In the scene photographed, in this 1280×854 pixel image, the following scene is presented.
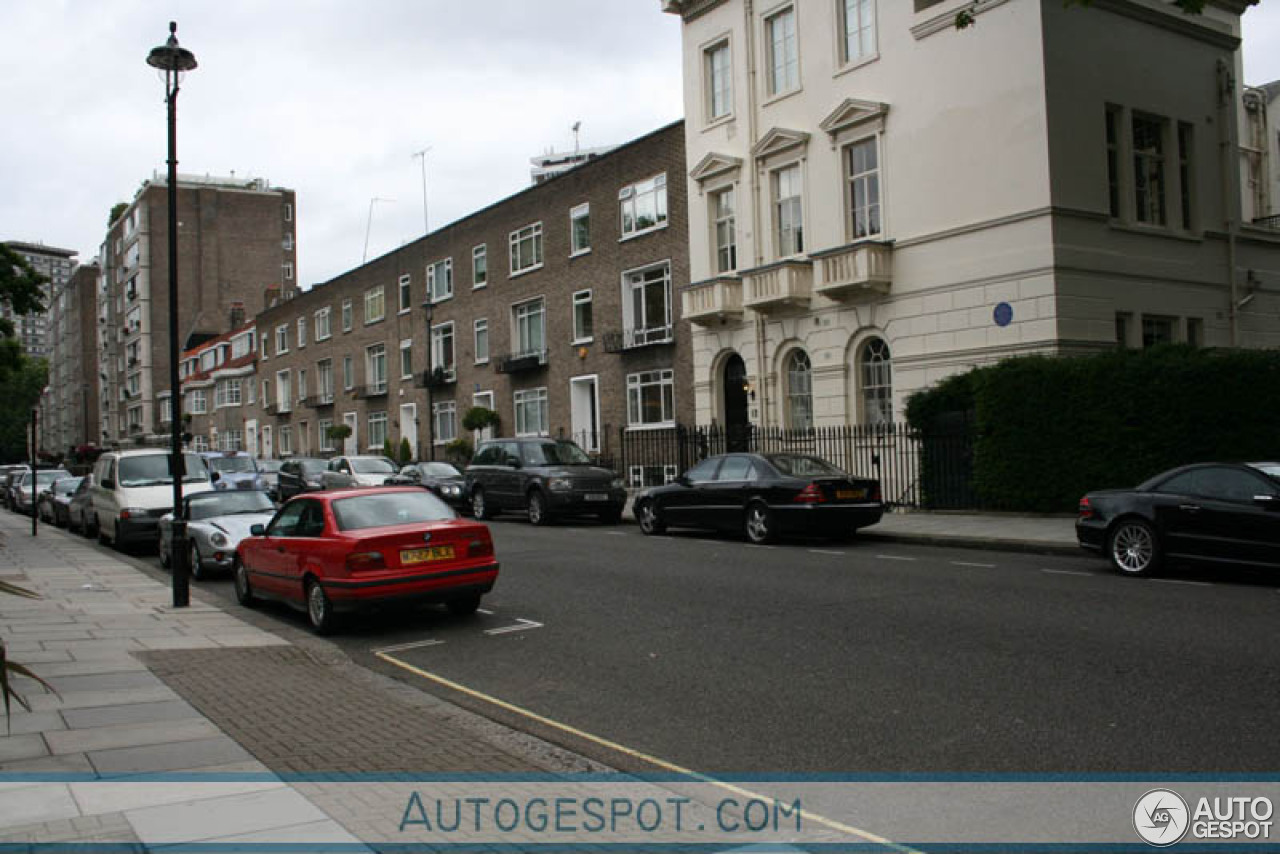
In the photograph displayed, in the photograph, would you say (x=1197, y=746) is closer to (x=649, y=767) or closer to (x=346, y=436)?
(x=649, y=767)

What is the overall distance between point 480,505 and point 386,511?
1424 cm

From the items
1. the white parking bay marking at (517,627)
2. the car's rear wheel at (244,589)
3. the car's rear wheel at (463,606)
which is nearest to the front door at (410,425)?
the car's rear wheel at (244,589)

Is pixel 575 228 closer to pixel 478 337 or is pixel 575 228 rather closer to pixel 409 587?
pixel 478 337

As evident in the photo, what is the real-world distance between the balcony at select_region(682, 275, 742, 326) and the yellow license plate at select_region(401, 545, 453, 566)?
17381mm

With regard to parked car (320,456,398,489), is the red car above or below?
below

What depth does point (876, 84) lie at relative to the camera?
23.0 metres

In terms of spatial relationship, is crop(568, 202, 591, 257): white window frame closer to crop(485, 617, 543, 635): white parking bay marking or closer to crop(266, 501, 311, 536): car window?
crop(266, 501, 311, 536): car window

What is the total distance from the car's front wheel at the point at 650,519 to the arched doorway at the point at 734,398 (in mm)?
8019

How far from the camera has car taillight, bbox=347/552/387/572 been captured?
379 inches

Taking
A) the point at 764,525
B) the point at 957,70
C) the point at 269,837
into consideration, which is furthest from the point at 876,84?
the point at 269,837

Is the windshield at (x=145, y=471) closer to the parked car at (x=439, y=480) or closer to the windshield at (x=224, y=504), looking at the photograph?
the windshield at (x=224, y=504)

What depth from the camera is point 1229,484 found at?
11.4 metres

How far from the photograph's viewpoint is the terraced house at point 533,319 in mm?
30688

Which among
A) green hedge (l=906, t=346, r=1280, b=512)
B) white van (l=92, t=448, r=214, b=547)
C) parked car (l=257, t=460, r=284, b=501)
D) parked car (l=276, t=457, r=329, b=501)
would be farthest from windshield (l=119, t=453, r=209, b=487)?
green hedge (l=906, t=346, r=1280, b=512)
